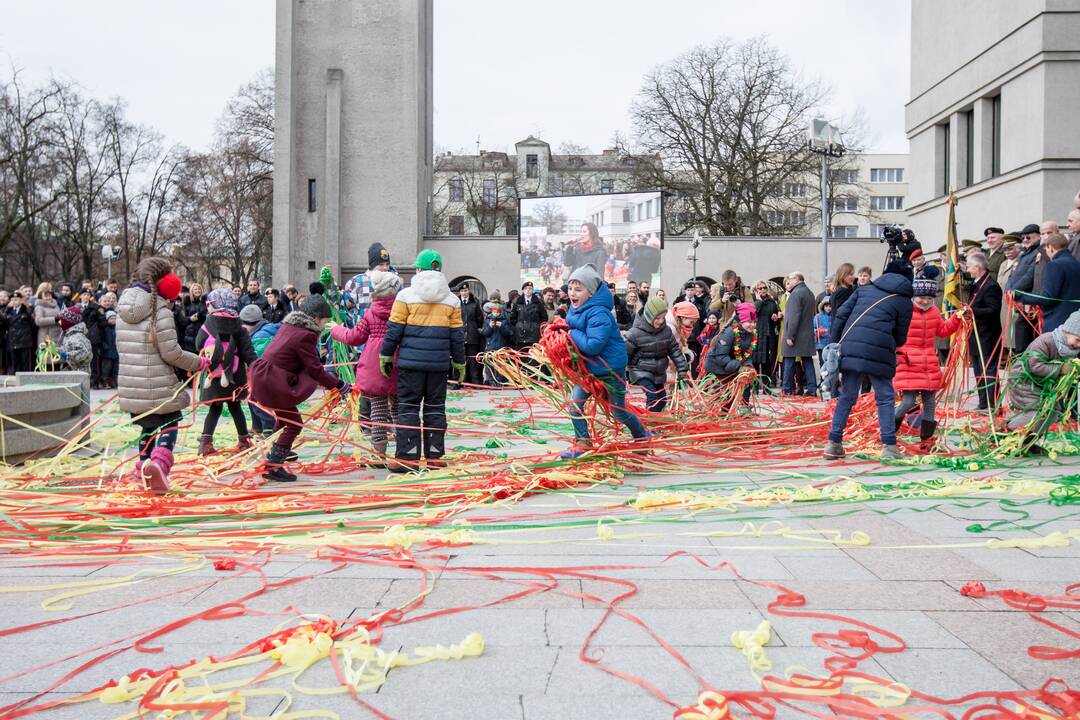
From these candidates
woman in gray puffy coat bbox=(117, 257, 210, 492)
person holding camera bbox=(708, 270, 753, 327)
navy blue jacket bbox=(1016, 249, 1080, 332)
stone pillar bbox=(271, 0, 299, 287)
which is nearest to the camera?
woman in gray puffy coat bbox=(117, 257, 210, 492)

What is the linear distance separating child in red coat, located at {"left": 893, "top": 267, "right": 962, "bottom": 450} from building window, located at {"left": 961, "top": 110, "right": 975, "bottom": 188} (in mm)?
21247

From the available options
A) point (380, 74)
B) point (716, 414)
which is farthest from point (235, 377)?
point (380, 74)

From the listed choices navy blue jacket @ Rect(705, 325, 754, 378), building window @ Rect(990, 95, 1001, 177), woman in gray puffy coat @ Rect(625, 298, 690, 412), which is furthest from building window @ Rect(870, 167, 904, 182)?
woman in gray puffy coat @ Rect(625, 298, 690, 412)

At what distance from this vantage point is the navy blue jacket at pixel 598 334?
7750mm

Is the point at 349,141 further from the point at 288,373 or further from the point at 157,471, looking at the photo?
the point at 157,471

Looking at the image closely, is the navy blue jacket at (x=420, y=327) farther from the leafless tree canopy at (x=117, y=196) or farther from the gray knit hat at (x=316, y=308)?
the leafless tree canopy at (x=117, y=196)

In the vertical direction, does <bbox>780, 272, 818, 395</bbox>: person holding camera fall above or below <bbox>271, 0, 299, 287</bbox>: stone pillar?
below

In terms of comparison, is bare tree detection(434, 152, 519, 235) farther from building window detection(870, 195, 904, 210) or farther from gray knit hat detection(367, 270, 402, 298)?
gray knit hat detection(367, 270, 402, 298)

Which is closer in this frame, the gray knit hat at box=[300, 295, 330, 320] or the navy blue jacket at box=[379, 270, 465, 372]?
the navy blue jacket at box=[379, 270, 465, 372]

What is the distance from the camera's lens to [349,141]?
35375 millimetres

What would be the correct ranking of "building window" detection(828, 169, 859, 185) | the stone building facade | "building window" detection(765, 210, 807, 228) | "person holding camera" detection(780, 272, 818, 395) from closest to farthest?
"person holding camera" detection(780, 272, 818, 395) → the stone building facade → "building window" detection(765, 210, 807, 228) → "building window" detection(828, 169, 859, 185)

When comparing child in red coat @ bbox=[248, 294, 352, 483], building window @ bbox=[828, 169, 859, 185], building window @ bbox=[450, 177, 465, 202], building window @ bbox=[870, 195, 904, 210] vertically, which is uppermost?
building window @ bbox=[870, 195, 904, 210]

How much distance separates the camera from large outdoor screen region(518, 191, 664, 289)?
95.8ft

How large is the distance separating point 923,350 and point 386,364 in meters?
4.83
